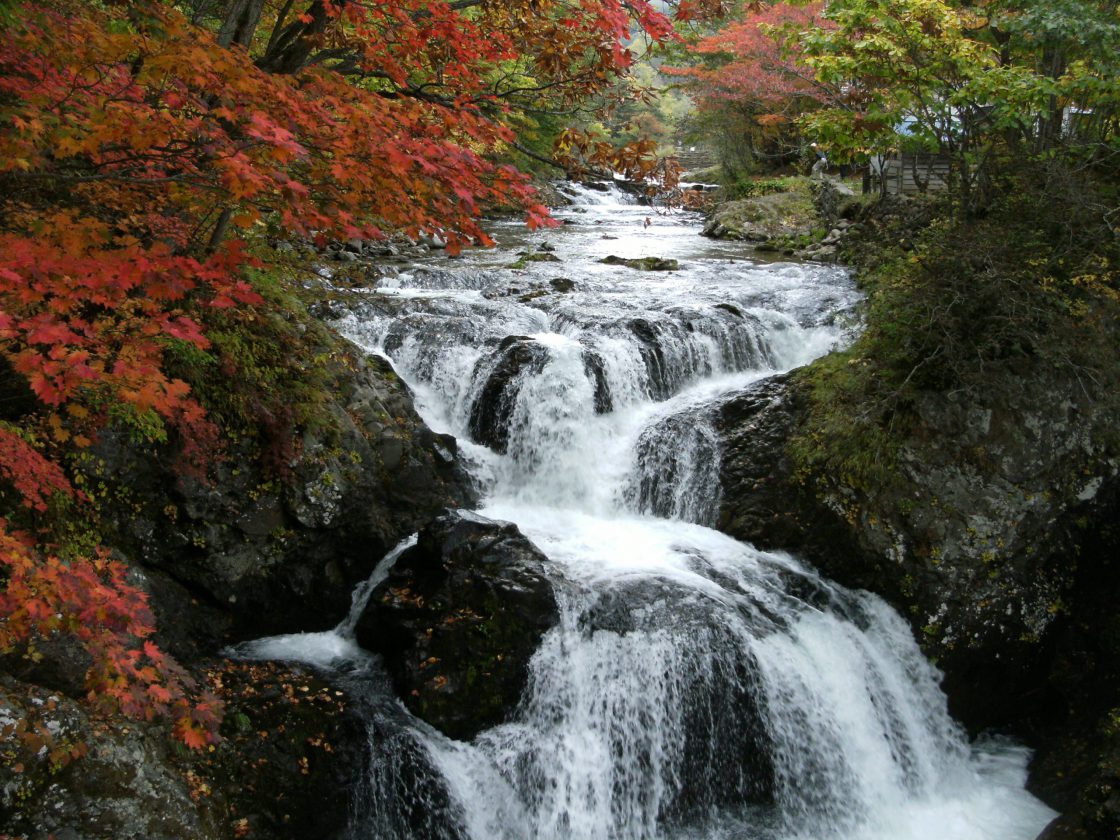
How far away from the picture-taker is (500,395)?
9.23 m

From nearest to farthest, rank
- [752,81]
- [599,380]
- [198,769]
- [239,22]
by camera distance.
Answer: [198,769] < [239,22] < [599,380] < [752,81]

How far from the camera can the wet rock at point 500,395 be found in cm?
915

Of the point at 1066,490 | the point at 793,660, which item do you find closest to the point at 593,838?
the point at 793,660

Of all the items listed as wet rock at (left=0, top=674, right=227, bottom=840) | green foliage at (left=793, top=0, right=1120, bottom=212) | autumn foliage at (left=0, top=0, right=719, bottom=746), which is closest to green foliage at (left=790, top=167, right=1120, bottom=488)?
green foliage at (left=793, top=0, right=1120, bottom=212)

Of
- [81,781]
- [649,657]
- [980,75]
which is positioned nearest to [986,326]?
[980,75]

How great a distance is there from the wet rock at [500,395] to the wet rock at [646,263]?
19.2ft

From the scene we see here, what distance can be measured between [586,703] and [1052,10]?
8077 mm

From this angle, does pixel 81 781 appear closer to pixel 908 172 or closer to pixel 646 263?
pixel 646 263

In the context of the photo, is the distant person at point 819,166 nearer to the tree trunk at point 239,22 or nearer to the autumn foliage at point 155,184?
the autumn foliage at point 155,184

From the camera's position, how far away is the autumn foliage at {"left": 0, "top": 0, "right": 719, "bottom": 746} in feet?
12.4

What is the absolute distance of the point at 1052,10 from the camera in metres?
7.33

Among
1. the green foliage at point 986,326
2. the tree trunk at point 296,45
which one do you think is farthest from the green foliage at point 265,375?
the green foliage at point 986,326

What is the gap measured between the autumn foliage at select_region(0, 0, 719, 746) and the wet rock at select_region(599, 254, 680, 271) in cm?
887

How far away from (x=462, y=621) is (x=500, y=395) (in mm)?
3749
